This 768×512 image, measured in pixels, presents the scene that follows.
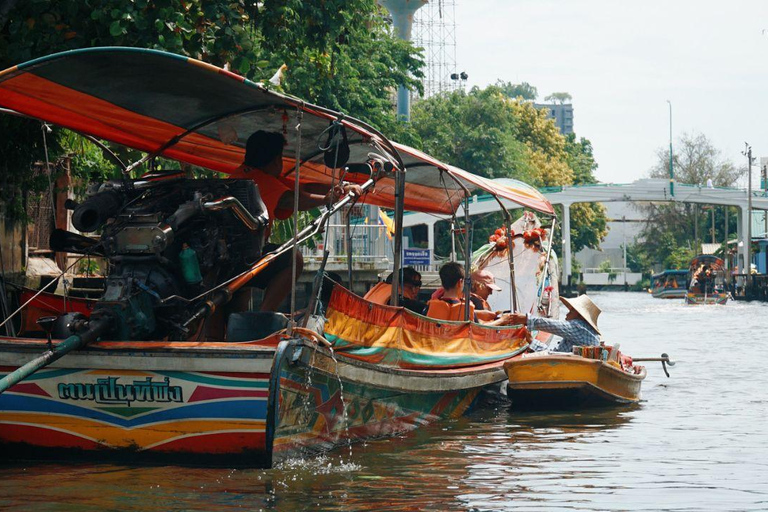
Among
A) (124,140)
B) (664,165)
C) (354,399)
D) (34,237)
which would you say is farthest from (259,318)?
(664,165)

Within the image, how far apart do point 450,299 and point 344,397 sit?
3.63 meters

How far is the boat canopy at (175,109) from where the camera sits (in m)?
7.42

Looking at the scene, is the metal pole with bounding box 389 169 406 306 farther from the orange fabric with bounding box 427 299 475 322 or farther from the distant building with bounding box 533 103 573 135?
the distant building with bounding box 533 103 573 135

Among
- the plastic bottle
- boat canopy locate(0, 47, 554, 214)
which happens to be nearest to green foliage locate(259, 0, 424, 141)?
boat canopy locate(0, 47, 554, 214)

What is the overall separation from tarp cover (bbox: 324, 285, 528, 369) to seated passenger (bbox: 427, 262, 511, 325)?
1.09 ft

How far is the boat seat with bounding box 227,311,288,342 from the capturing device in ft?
25.3

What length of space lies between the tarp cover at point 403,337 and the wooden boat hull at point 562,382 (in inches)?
13.2

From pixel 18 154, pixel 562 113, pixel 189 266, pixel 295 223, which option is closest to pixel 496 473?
pixel 295 223

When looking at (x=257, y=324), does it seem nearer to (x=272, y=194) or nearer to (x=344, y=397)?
(x=344, y=397)

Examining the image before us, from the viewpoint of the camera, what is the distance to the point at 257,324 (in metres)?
7.73

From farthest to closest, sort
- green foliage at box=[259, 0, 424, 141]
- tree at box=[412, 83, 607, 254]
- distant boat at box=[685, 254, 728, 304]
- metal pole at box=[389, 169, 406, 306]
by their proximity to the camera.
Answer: distant boat at box=[685, 254, 728, 304] → tree at box=[412, 83, 607, 254] → green foliage at box=[259, 0, 424, 141] → metal pole at box=[389, 169, 406, 306]

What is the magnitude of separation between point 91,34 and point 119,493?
6.08m

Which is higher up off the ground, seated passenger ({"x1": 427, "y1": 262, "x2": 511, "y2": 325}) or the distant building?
the distant building

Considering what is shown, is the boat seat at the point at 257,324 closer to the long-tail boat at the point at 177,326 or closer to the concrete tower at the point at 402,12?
the long-tail boat at the point at 177,326
